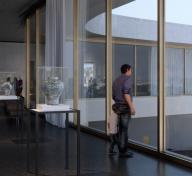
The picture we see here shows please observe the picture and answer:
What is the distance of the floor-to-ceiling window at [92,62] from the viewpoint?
8211 mm

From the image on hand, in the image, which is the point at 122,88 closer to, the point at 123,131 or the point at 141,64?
the point at 123,131

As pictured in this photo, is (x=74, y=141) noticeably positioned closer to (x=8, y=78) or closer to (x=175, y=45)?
(x=8, y=78)

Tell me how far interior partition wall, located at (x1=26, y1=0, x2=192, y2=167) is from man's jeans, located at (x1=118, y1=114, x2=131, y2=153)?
45cm

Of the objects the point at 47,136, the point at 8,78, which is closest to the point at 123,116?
the point at 47,136

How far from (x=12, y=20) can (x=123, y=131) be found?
1021 centimetres

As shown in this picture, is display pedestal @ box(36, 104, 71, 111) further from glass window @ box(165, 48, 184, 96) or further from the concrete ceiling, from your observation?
the concrete ceiling

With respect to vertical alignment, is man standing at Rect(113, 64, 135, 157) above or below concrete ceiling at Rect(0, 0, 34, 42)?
below

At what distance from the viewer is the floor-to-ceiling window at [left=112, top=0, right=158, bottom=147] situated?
6.23m

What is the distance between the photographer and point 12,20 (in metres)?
14.9

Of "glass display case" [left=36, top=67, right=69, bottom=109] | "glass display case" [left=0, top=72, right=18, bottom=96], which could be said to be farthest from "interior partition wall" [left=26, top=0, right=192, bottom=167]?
"glass display case" [left=36, top=67, right=69, bottom=109]

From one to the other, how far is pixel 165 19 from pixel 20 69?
15.3 metres

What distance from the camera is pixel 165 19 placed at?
586cm

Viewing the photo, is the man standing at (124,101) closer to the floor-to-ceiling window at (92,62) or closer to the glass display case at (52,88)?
the glass display case at (52,88)

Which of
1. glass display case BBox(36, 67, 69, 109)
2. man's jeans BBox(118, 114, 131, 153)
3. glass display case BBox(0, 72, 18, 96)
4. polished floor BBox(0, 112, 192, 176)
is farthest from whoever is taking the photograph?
glass display case BBox(0, 72, 18, 96)
